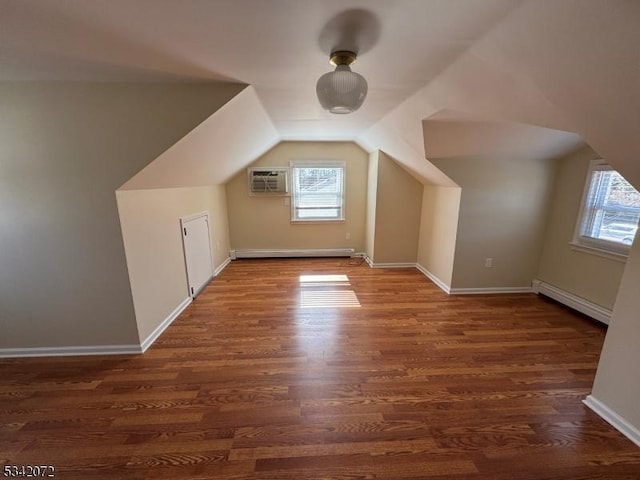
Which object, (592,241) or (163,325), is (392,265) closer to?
(592,241)

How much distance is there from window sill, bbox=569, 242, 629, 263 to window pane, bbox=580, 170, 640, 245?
0.11 meters

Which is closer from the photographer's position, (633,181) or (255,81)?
(633,181)

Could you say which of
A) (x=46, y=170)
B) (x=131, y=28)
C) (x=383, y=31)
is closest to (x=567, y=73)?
(x=383, y=31)

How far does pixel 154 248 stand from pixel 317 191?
2.84 m

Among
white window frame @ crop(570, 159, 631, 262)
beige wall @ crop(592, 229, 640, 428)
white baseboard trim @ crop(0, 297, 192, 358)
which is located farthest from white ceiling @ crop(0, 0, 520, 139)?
white window frame @ crop(570, 159, 631, 262)

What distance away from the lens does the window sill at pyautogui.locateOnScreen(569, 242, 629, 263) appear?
244cm

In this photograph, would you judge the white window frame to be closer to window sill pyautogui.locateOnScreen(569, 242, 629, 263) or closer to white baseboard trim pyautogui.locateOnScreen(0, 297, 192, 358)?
window sill pyautogui.locateOnScreen(569, 242, 629, 263)

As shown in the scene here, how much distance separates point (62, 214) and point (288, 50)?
6.37 feet

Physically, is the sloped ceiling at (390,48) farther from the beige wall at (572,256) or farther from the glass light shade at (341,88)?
the beige wall at (572,256)

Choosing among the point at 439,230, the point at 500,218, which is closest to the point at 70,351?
the point at 439,230

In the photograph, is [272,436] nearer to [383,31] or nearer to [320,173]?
[383,31]

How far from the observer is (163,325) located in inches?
98.5

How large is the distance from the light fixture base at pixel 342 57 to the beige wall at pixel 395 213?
2695 mm

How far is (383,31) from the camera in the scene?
1170 millimetres
